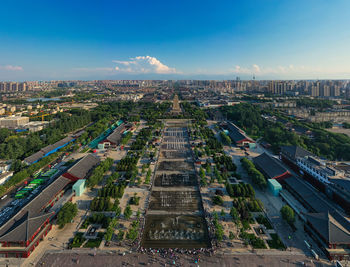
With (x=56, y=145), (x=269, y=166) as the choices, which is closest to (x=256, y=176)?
(x=269, y=166)

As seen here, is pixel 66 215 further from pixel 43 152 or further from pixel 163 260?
pixel 43 152

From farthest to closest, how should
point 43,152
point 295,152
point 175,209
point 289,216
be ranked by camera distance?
point 43,152
point 295,152
point 175,209
point 289,216

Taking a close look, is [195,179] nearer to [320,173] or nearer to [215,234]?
[215,234]

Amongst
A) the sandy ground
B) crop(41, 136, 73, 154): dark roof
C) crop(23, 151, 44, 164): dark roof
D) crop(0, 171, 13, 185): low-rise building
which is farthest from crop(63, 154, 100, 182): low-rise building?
crop(41, 136, 73, 154): dark roof

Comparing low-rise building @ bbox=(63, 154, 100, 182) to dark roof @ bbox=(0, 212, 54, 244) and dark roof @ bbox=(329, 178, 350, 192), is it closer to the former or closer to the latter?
dark roof @ bbox=(0, 212, 54, 244)


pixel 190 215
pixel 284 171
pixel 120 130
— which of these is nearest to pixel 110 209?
pixel 190 215

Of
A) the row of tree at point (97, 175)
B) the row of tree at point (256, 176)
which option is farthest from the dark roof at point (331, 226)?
the row of tree at point (97, 175)

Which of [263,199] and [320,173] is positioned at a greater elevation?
[320,173]
